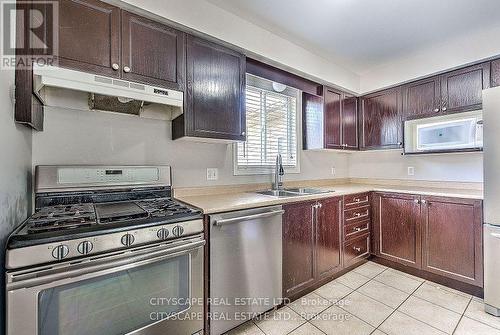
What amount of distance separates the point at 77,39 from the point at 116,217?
3.46ft

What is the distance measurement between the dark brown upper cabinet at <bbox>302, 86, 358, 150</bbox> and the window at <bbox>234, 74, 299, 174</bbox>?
162mm

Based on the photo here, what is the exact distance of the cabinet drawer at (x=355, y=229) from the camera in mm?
2515

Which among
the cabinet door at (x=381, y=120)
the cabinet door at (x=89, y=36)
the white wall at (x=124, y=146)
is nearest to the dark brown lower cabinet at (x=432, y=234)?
the cabinet door at (x=381, y=120)

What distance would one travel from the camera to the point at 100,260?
3.62 feet

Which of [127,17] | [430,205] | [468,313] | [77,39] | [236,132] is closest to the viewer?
[77,39]

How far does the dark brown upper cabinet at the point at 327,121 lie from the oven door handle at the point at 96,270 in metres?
2.15

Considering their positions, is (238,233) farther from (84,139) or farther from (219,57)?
(219,57)

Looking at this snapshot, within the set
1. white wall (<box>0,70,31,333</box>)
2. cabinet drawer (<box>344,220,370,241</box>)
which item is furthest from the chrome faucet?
white wall (<box>0,70,31,333</box>)

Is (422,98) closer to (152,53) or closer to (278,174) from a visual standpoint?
(278,174)

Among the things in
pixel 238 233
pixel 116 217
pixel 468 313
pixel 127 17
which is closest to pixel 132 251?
pixel 116 217

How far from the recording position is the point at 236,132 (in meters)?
2.02

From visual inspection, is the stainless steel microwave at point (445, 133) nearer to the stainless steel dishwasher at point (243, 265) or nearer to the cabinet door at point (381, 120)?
the cabinet door at point (381, 120)

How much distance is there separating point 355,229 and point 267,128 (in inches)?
60.3

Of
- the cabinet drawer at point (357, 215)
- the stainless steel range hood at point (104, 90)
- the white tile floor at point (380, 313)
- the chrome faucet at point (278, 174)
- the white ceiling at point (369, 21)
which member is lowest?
the white tile floor at point (380, 313)
